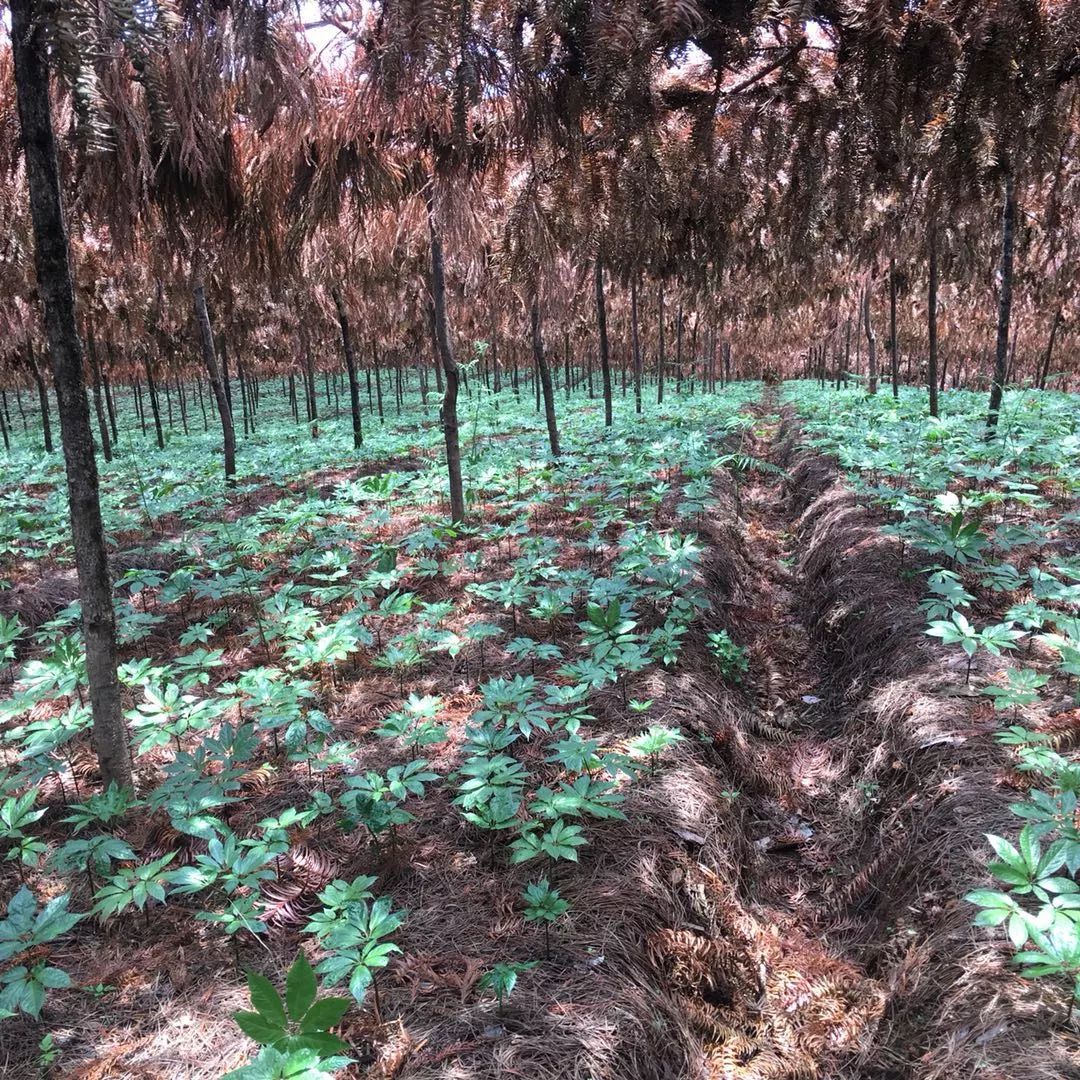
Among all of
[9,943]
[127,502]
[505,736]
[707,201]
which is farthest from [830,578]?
[127,502]

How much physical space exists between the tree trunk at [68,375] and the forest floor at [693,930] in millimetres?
635

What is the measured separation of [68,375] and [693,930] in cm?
318

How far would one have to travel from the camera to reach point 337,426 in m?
20.9

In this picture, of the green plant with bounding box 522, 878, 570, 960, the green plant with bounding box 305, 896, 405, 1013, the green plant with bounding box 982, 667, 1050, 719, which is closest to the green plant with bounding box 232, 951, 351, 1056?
the green plant with bounding box 305, 896, 405, 1013

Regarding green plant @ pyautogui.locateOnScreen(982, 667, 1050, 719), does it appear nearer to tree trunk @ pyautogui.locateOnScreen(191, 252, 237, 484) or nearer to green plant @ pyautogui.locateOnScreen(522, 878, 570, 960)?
green plant @ pyautogui.locateOnScreen(522, 878, 570, 960)

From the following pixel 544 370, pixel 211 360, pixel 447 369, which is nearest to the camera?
pixel 447 369

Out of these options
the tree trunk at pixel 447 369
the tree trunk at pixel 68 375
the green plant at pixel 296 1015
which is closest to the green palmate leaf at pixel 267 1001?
the green plant at pixel 296 1015

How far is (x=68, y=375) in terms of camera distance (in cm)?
242

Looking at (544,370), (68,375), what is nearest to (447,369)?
(544,370)

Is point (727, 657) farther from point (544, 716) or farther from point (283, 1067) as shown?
point (283, 1067)

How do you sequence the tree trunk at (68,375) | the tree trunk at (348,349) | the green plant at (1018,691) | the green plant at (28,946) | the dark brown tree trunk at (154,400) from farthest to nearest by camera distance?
1. the dark brown tree trunk at (154,400)
2. the tree trunk at (348,349)
3. the green plant at (1018,691)
4. the tree trunk at (68,375)
5. the green plant at (28,946)

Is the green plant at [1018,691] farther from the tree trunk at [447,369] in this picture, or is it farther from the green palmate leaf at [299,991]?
the tree trunk at [447,369]

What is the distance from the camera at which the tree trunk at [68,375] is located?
228 cm

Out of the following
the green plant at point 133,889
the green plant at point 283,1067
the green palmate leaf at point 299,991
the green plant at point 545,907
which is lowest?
the green plant at point 545,907
